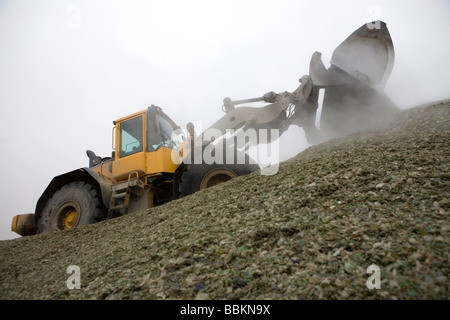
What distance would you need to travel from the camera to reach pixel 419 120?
17.9ft

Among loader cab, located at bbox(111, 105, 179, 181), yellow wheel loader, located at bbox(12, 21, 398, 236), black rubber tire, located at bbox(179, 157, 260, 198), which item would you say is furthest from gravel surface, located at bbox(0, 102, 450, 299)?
loader cab, located at bbox(111, 105, 179, 181)

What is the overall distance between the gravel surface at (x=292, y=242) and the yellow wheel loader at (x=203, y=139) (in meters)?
1.39

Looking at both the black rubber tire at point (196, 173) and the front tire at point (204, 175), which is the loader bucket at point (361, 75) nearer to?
the black rubber tire at point (196, 173)

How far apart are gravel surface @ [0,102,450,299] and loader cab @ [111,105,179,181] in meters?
1.95

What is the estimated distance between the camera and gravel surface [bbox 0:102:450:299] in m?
1.89

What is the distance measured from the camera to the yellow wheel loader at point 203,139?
242 inches

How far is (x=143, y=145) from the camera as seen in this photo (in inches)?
262

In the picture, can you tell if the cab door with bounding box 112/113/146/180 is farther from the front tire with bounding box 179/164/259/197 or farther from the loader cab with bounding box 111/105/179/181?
the front tire with bounding box 179/164/259/197

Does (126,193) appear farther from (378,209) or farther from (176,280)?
(378,209)

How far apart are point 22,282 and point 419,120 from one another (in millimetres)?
7764

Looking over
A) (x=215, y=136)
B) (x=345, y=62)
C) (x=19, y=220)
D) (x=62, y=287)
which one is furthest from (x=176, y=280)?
(x=19, y=220)

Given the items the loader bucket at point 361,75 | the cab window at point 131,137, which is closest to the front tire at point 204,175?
the cab window at point 131,137

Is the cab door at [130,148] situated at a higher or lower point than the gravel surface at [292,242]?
higher

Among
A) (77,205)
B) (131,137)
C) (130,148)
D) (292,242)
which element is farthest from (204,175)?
(292,242)
